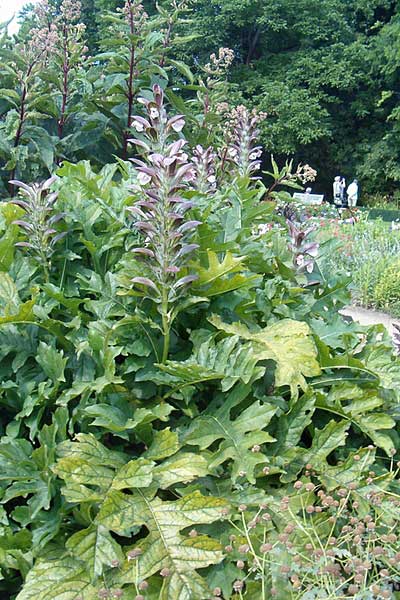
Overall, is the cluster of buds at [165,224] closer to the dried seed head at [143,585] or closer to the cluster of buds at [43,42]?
the dried seed head at [143,585]

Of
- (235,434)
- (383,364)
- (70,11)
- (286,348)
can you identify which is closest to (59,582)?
(235,434)

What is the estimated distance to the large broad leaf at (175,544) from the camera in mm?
1339

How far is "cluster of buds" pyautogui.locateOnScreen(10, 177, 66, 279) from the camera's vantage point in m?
1.85

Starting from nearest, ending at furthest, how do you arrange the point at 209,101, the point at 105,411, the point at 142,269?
the point at 105,411, the point at 142,269, the point at 209,101

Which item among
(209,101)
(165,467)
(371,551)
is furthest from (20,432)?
(209,101)

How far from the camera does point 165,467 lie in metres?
1.53

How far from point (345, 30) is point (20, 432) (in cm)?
2946

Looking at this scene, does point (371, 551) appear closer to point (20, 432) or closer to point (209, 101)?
point (20, 432)

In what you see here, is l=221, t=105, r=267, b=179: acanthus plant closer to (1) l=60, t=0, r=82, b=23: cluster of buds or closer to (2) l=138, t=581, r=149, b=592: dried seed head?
(1) l=60, t=0, r=82, b=23: cluster of buds

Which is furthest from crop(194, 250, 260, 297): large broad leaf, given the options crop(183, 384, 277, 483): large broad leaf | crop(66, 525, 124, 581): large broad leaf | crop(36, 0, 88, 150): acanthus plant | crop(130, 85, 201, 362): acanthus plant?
crop(36, 0, 88, 150): acanthus plant

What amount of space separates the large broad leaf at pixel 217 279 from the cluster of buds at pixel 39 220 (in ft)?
1.52

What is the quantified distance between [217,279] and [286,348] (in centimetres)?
28

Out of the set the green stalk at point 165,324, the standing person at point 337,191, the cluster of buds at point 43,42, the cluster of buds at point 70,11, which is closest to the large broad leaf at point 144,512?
the green stalk at point 165,324

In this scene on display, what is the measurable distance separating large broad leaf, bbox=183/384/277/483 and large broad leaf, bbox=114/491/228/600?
12cm
